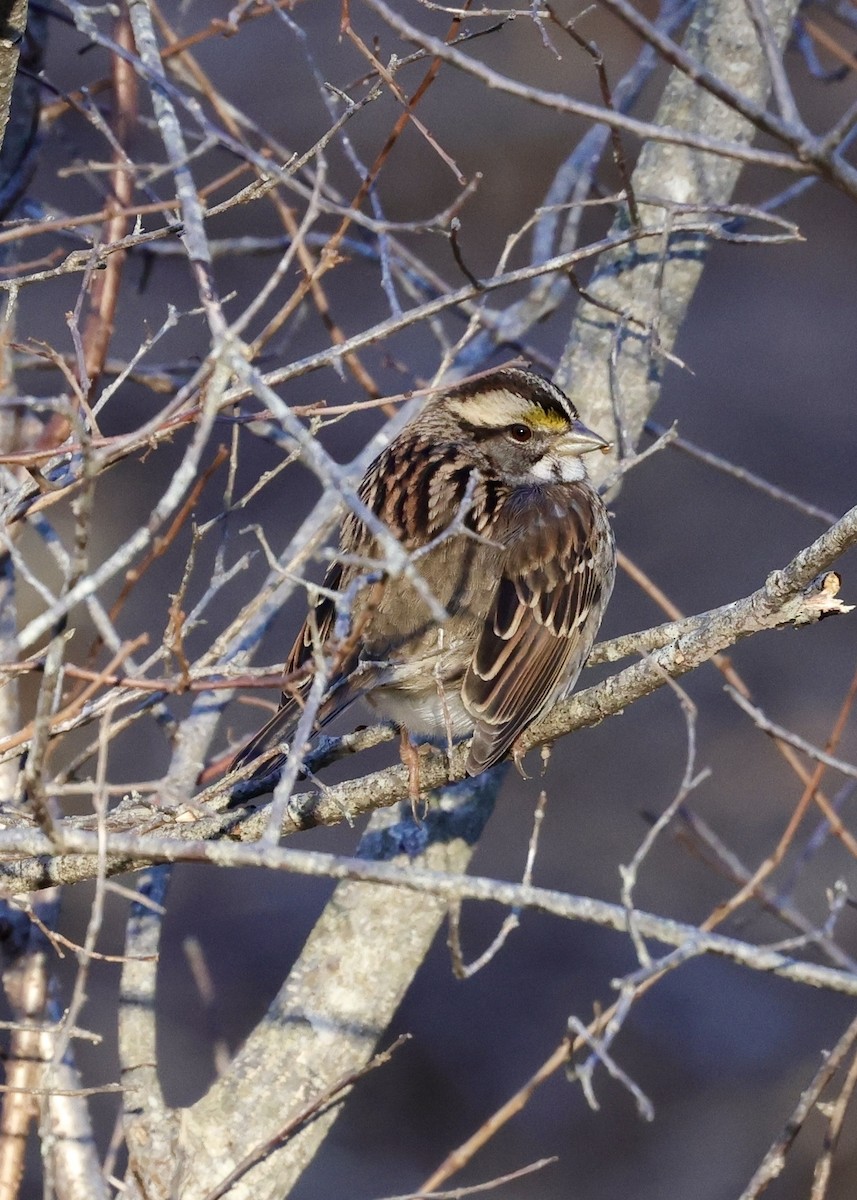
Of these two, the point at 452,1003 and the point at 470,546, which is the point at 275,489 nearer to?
the point at 452,1003

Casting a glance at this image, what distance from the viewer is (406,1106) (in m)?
7.89

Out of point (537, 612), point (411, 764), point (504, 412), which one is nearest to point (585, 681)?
point (504, 412)

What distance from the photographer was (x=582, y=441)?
4.37 m

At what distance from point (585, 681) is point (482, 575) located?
14.2 feet

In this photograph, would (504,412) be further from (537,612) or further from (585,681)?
(585,681)

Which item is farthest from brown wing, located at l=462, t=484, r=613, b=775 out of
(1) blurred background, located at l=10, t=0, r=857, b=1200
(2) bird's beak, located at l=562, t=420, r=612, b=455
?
(1) blurred background, located at l=10, t=0, r=857, b=1200

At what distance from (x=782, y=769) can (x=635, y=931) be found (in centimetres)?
794

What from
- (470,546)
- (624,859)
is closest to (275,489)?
(624,859)

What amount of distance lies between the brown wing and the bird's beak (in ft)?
0.39

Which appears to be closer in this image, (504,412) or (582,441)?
(582,441)

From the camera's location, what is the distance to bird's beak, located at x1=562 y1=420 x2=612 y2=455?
14.3 feet

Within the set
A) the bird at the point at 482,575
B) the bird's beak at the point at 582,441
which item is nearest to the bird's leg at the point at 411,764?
the bird at the point at 482,575

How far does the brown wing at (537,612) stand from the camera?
379cm

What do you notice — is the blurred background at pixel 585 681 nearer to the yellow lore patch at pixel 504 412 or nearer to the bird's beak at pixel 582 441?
the yellow lore patch at pixel 504 412
